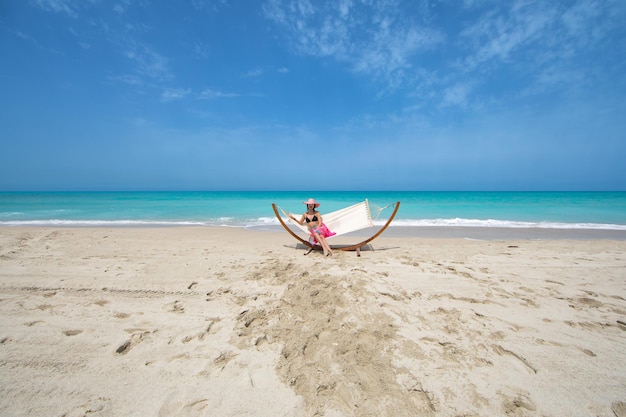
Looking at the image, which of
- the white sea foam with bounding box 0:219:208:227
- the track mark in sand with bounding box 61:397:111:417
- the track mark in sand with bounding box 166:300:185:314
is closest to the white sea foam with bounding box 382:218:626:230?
the track mark in sand with bounding box 166:300:185:314

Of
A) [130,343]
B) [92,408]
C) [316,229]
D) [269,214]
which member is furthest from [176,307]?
[269,214]

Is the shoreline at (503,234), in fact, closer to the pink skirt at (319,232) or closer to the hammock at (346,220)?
the hammock at (346,220)

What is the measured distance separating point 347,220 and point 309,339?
3800mm

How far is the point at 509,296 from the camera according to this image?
9.77 ft

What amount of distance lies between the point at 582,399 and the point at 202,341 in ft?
9.00

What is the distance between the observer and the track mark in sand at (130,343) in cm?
199

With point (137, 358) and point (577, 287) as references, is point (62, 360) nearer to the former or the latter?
point (137, 358)

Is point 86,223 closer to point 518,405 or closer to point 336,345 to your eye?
point 336,345

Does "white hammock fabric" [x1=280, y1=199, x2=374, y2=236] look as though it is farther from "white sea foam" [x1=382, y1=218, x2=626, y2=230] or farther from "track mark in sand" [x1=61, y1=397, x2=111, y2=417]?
"white sea foam" [x1=382, y1=218, x2=626, y2=230]

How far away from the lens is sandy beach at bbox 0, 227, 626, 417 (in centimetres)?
158

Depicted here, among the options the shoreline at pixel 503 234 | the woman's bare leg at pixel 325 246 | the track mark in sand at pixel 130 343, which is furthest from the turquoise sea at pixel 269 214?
the track mark in sand at pixel 130 343

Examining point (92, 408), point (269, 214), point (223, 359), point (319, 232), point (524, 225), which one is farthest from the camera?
point (269, 214)

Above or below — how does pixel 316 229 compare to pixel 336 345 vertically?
above

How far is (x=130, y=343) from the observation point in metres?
2.08
